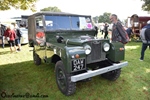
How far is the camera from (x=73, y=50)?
2.85 meters

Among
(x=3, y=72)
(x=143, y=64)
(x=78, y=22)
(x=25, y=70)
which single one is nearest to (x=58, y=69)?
(x=78, y=22)

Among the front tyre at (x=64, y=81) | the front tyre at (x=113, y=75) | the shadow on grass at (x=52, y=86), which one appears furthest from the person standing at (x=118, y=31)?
the front tyre at (x=64, y=81)

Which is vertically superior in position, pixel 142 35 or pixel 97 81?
pixel 142 35

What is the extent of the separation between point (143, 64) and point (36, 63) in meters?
4.32

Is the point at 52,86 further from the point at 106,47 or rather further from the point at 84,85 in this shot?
the point at 106,47

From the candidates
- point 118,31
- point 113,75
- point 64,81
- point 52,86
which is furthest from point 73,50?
point 118,31

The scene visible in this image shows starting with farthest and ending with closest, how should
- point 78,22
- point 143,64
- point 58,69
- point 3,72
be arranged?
point 143,64
point 3,72
point 78,22
point 58,69

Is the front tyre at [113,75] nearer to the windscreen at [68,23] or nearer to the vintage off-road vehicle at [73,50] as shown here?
the vintage off-road vehicle at [73,50]

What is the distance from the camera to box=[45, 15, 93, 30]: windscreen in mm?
3873

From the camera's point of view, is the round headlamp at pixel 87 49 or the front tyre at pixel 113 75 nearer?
the round headlamp at pixel 87 49

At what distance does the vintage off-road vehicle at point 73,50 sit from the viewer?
9.43 feet

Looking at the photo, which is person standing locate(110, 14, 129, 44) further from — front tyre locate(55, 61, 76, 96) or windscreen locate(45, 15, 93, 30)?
front tyre locate(55, 61, 76, 96)

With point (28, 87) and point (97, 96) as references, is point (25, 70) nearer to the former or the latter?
point (28, 87)

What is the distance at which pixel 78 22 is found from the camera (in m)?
4.30
